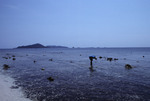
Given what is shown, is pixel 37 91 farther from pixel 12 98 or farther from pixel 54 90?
pixel 12 98

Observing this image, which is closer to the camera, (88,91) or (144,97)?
(144,97)

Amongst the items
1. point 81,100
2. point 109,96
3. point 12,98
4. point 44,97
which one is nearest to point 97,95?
point 109,96

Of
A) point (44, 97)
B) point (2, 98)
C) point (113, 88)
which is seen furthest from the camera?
point (113, 88)

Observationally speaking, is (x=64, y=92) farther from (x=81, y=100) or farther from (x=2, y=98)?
(x=2, y=98)

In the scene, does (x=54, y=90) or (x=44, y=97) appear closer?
(x=44, y=97)

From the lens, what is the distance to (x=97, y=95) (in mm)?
13469

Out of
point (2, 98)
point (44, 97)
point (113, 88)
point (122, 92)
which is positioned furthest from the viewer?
point (113, 88)

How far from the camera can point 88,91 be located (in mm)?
14742

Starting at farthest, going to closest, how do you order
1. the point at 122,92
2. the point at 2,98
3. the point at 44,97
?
the point at 122,92
the point at 44,97
the point at 2,98

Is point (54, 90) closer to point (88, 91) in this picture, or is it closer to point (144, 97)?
point (88, 91)

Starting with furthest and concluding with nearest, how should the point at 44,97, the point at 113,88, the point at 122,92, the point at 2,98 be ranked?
the point at 113,88
the point at 122,92
the point at 44,97
the point at 2,98

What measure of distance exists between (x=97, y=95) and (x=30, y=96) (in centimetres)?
755

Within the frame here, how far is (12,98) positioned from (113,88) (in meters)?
12.3

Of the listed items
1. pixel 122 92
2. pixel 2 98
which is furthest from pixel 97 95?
pixel 2 98
